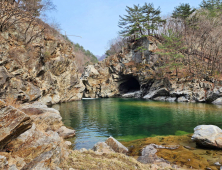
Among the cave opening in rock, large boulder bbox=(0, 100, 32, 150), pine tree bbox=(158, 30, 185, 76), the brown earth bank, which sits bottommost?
the brown earth bank

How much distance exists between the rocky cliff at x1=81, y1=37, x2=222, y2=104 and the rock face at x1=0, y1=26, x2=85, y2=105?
11078 mm

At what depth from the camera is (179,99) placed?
33.4 metres

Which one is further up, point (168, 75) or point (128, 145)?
point (168, 75)

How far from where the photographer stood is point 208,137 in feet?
26.2

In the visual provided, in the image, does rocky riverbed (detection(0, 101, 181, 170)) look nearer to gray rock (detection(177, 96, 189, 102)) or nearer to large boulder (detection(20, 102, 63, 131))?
large boulder (detection(20, 102, 63, 131))

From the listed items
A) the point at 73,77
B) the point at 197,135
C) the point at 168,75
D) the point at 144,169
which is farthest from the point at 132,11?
the point at 144,169

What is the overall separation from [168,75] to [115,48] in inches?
1617

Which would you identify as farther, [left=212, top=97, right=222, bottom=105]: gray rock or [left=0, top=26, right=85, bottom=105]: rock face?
[left=212, top=97, right=222, bottom=105]: gray rock

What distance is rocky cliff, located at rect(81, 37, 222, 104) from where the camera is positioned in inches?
1255

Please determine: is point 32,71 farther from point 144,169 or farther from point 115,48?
point 115,48

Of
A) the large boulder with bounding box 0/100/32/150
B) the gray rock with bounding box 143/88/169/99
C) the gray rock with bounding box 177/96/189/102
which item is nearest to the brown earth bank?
the large boulder with bounding box 0/100/32/150

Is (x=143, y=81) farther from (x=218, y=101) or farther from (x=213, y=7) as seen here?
(x=213, y=7)

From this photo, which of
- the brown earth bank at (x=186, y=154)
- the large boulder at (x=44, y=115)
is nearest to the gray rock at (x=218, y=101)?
the brown earth bank at (x=186, y=154)

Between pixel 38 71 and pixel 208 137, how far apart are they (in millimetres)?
24183
